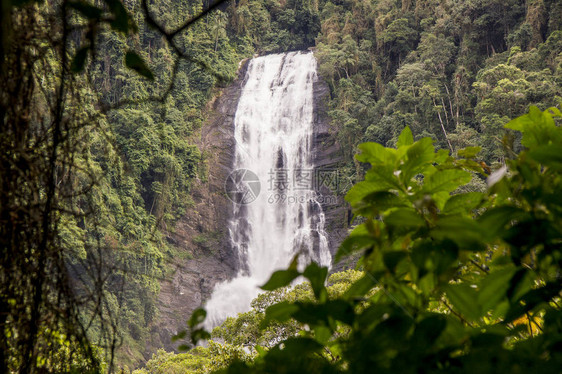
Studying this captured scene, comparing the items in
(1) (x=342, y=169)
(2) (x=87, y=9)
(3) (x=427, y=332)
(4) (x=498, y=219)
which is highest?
(1) (x=342, y=169)

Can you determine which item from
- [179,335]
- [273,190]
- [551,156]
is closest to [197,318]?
[179,335]

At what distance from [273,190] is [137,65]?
14.3 metres

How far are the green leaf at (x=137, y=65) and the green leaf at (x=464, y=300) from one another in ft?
1.32

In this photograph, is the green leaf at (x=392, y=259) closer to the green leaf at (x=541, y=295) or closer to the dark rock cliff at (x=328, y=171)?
the green leaf at (x=541, y=295)

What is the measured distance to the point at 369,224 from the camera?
0.44m

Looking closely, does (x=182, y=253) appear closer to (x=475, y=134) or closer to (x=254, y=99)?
(x=254, y=99)

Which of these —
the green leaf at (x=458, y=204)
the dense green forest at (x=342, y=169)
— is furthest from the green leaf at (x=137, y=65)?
the green leaf at (x=458, y=204)

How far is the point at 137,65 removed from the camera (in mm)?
519

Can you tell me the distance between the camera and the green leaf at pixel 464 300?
1.39 feet

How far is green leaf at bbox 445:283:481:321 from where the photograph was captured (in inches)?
16.6

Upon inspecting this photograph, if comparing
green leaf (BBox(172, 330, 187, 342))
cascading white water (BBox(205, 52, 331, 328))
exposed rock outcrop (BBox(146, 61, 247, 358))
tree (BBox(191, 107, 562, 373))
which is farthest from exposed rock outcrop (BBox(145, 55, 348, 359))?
tree (BBox(191, 107, 562, 373))

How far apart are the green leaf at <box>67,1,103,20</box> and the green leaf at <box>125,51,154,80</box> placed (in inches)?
2.3

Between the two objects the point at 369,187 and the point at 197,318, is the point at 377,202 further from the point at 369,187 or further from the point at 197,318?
the point at 197,318

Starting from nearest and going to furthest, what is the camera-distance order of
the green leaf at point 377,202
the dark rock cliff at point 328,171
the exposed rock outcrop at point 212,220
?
the green leaf at point 377,202, the exposed rock outcrop at point 212,220, the dark rock cliff at point 328,171
